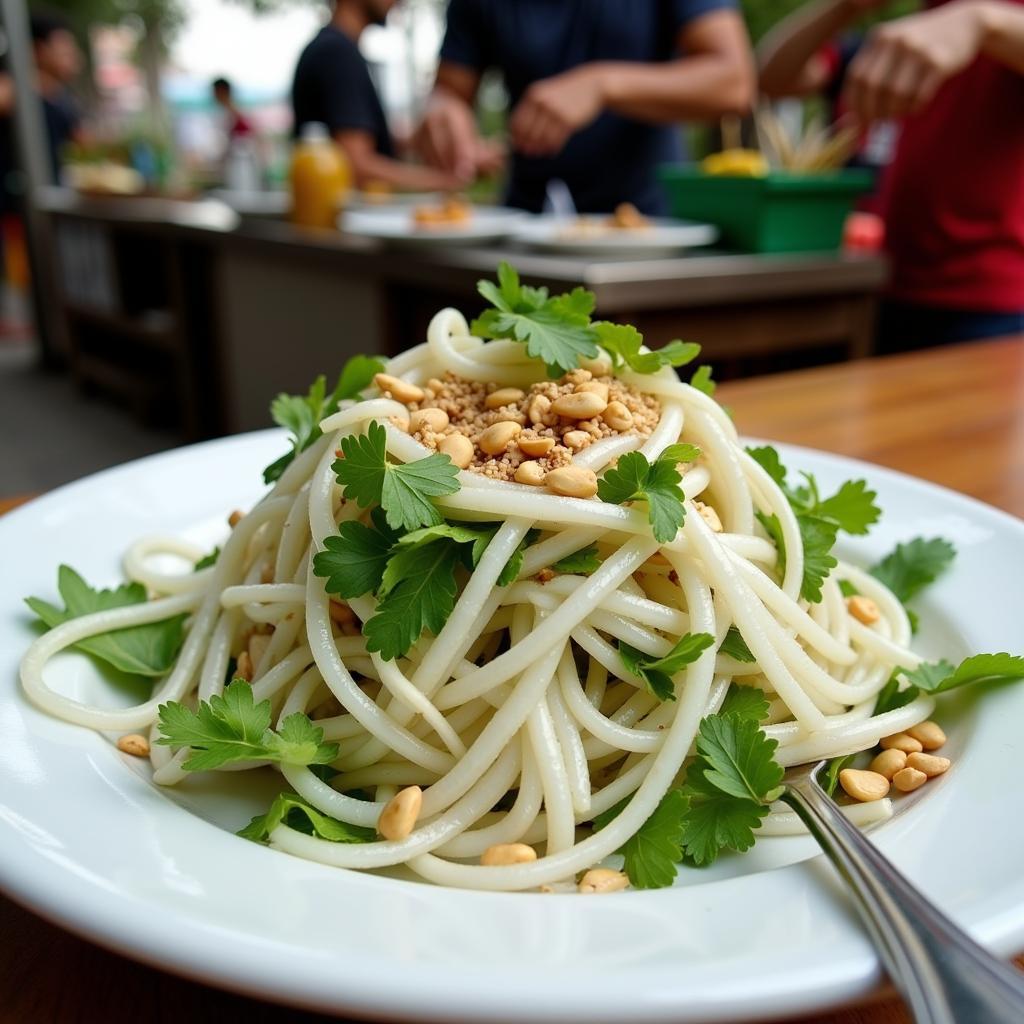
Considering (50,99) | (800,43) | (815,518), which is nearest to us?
(815,518)

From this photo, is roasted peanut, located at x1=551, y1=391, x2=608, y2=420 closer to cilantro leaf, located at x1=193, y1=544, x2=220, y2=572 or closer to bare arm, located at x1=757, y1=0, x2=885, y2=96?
cilantro leaf, located at x1=193, y1=544, x2=220, y2=572

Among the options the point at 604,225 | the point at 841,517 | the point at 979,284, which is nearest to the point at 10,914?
the point at 841,517

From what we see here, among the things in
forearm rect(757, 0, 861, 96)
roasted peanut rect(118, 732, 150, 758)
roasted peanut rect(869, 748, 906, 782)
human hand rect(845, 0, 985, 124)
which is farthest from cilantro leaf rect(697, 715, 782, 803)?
forearm rect(757, 0, 861, 96)

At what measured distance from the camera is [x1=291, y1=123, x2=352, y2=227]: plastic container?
153 inches

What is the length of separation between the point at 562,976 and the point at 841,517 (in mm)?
745

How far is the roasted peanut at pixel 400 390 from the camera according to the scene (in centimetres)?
94

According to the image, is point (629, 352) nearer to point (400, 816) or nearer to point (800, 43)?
point (400, 816)

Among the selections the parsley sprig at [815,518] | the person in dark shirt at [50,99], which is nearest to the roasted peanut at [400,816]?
the parsley sprig at [815,518]

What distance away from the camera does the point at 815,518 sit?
102 cm

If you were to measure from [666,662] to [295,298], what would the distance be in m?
3.50

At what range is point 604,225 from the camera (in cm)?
310

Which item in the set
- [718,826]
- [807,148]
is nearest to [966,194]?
[807,148]

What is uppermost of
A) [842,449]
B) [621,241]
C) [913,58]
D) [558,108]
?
[913,58]

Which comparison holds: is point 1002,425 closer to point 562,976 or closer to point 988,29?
point 988,29
